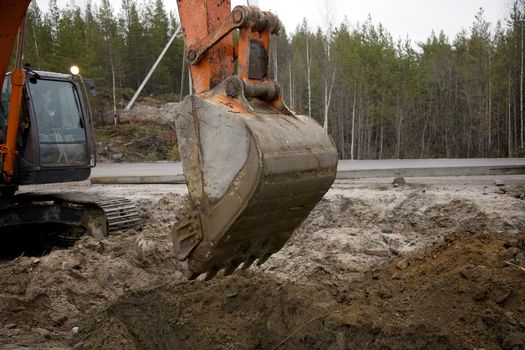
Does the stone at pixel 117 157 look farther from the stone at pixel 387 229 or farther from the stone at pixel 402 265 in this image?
the stone at pixel 402 265

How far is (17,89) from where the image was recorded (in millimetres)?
6082

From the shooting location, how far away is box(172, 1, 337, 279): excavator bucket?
297 centimetres

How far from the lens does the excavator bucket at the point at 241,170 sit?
9.75 ft

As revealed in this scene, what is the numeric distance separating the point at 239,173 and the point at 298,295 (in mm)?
1806

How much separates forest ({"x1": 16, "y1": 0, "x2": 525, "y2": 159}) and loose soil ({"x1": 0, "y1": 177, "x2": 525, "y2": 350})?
1000 inches

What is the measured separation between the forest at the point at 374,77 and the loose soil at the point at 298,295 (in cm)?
2539

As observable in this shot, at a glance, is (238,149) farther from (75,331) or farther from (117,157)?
(117,157)

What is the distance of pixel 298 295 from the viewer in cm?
443

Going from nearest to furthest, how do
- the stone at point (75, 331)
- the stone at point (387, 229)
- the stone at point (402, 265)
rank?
the stone at point (75, 331), the stone at point (402, 265), the stone at point (387, 229)

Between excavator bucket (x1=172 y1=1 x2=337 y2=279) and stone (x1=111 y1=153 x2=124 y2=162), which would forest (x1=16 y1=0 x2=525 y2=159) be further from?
excavator bucket (x1=172 y1=1 x2=337 y2=279)

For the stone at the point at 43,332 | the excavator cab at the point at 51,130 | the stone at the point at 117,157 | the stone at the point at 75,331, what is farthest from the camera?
the stone at the point at 117,157

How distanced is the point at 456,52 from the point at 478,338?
42399 millimetres

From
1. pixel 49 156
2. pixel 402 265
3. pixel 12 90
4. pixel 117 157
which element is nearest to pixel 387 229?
pixel 402 265

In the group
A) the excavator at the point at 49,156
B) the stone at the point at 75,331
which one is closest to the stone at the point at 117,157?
the excavator at the point at 49,156
